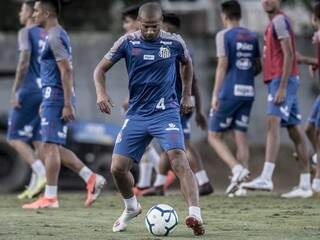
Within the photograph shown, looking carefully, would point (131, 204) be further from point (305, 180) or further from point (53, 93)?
point (305, 180)

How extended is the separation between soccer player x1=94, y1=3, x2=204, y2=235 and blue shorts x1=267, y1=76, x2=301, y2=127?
4.08m

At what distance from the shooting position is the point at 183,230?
12.0 metres

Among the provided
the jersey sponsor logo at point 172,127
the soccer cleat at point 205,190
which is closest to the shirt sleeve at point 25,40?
the soccer cleat at point 205,190

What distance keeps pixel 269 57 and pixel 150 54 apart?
14.8ft

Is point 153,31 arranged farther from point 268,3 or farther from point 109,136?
point 109,136

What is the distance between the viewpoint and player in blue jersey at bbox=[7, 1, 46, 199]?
16578 millimetres

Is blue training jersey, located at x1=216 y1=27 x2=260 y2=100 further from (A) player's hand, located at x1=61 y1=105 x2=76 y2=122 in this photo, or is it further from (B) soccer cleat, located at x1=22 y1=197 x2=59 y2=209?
(B) soccer cleat, located at x1=22 y1=197 x2=59 y2=209

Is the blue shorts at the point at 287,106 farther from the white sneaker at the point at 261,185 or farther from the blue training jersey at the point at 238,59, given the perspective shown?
the white sneaker at the point at 261,185

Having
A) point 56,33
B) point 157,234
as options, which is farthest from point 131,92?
point 56,33

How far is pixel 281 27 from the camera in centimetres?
1574

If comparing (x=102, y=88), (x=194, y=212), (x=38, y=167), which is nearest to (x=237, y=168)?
(x=38, y=167)

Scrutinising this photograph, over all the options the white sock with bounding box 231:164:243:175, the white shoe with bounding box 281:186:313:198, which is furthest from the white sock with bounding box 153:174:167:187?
the white shoe with bounding box 281:186:313:198

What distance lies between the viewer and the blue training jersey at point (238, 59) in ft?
54.1

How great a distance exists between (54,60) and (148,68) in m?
3.28
